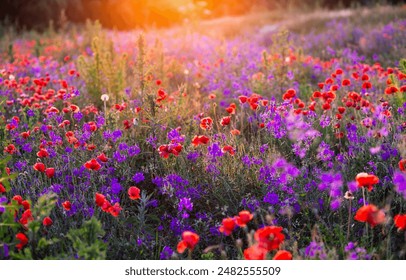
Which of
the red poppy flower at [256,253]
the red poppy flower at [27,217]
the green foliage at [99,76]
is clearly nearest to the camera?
the red poppy flower at [256,253]

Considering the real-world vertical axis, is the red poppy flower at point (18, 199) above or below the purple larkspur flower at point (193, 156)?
above

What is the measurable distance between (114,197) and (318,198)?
115 cm

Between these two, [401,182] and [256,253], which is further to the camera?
[401,182]

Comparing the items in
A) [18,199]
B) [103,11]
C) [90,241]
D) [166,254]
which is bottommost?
[166,254]

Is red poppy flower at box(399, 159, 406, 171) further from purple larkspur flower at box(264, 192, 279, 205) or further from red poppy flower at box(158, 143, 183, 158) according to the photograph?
red poppy flower at box(158, 143, 183, 158)

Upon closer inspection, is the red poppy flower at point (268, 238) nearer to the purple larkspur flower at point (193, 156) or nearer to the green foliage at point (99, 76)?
the purple larkspur flower at point (193, 156)

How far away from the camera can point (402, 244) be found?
2.10 metres

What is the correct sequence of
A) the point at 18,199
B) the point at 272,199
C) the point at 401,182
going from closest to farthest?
1. the point at 18,199
2. the point at 401,182
3. the point at 272,199

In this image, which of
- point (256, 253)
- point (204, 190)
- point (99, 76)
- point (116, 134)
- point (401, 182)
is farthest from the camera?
point (99, 76)

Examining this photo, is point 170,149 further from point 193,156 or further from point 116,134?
point 116,134

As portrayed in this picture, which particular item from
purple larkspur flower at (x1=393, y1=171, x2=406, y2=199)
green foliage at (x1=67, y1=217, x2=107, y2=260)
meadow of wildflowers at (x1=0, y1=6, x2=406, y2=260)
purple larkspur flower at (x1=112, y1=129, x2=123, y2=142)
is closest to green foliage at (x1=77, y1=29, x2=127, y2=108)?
meadow of wildflowers at (x1=0, y1=6, x2=406, y2=260)

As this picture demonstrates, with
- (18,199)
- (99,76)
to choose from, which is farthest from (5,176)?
(99,76)

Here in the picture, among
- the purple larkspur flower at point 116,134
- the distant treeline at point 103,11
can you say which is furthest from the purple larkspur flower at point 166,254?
the distant treeline at point 103,11
